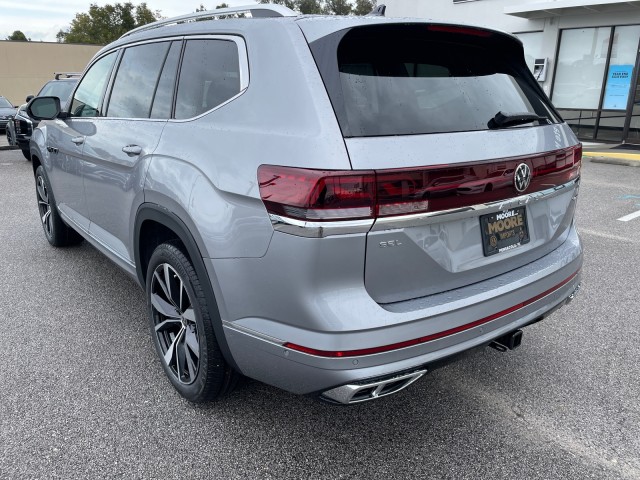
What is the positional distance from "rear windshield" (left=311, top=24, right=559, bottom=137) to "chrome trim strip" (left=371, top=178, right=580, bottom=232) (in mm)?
319

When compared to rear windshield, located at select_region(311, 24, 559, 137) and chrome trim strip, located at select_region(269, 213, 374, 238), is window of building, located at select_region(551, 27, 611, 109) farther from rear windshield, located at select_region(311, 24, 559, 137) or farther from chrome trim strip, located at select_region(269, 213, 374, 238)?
chrome trim strip, located at select_region(269, 213, 374, 238)

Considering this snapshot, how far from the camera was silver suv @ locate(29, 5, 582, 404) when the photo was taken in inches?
72.6

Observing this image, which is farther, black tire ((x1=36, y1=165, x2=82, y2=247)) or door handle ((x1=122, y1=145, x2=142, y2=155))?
black tire ((x1=36, y1=165, x2=82, y2=247))

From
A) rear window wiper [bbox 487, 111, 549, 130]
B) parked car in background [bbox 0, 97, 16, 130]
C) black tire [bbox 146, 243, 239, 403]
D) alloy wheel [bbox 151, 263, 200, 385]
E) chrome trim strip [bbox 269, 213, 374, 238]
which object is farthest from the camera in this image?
parked car in background [bbox 0, 97, 16, 130]

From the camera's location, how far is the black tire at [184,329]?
2352 mm

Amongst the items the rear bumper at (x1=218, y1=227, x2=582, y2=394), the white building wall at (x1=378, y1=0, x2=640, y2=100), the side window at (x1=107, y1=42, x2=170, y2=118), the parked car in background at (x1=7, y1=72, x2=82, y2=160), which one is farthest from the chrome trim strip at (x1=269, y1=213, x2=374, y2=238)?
the white building wall at (x1=378, y1=0, x2=640, y2=100)

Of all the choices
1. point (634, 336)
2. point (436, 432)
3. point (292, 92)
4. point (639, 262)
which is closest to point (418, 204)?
point (292, 92)

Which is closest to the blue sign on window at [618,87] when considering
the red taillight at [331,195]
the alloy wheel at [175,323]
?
the alloy wheel at [175,323]

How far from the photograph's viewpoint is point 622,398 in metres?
2.75

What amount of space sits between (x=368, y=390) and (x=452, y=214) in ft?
2.37

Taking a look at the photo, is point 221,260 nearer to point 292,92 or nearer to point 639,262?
point 292,92

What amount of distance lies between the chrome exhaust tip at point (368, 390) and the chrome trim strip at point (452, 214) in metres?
0.55

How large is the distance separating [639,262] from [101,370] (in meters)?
4.58

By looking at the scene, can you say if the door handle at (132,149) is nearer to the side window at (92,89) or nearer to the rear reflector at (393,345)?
the side window at (92,89)
